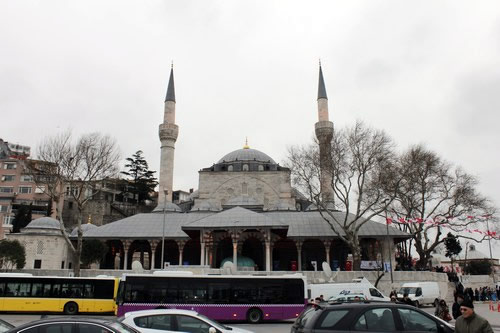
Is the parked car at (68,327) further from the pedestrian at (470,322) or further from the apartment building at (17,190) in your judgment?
the apartment building at (17,190)

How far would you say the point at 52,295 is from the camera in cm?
1772

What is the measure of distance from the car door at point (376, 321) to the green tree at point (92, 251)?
106 feet

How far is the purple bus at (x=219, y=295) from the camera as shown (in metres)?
15.5

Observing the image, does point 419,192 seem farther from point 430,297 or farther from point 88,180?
point 88,180

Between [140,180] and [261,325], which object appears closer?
[261,325]

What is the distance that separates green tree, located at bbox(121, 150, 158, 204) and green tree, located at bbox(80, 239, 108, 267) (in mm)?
30609

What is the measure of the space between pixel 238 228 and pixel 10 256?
17.6 metres

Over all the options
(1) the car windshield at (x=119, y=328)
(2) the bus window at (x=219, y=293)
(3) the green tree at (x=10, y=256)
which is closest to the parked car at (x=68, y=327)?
(1) the car windshield at (x=119, y=328)

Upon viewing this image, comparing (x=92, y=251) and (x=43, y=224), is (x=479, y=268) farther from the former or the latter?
(x=43, y=224)

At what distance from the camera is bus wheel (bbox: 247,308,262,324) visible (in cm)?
1561

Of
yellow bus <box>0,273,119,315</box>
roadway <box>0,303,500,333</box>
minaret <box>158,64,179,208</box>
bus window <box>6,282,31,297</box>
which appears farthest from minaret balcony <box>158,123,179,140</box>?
roadway <box>0,303,500,333</box>

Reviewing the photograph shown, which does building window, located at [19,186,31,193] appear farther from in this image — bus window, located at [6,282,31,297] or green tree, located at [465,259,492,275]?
green tree, located at [465,259,492,275]

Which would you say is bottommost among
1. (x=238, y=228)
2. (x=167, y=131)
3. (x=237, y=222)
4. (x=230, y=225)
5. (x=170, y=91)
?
(x=238, y=228)

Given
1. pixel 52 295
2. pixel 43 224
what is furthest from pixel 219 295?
pixel 43 224
